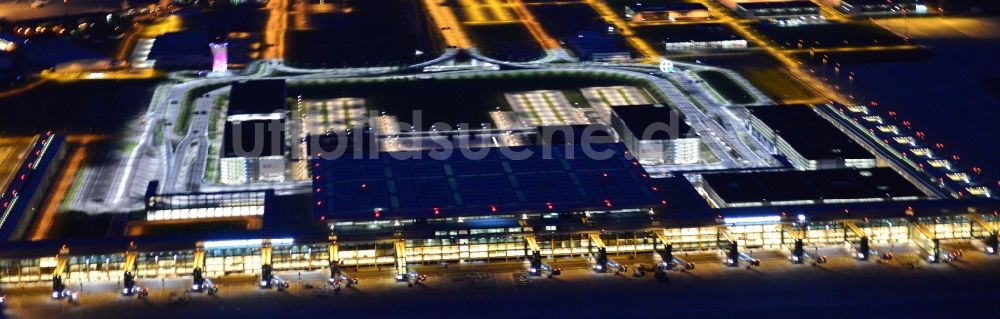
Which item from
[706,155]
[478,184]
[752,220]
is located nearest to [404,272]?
[478,184]

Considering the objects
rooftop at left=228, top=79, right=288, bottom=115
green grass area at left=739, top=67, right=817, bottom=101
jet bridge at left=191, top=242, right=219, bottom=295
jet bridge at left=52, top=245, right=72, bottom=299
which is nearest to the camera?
jet bridge at left=52, top=245, right=72, bottom=299

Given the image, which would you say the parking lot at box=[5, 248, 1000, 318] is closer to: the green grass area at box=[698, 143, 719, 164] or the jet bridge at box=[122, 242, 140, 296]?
the jet bridge at box=[122, 242, 140, 296]

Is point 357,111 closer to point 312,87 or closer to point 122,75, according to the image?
point 312,87

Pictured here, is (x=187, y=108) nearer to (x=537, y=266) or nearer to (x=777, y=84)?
(x=537, y=266)

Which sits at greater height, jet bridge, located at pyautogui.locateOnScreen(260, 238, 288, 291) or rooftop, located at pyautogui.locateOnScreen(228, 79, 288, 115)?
jet bridge, located at pyautogui.locateOnScreen(260, 238, 288, 291)

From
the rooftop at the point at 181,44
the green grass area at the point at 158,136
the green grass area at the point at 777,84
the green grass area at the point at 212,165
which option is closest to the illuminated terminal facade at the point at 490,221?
the green grass area at the point at 212,165

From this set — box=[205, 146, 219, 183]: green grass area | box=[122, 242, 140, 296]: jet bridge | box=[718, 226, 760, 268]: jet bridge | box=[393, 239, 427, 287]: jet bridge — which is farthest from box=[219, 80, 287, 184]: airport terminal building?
box=[718, 226, 760, 268]: jet bridge
